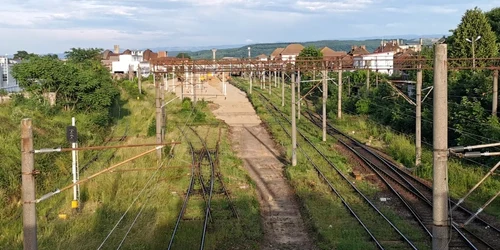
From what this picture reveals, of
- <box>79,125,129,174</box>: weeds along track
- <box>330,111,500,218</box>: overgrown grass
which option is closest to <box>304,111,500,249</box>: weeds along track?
<box>330,111,500,218</box>: overgrown grass

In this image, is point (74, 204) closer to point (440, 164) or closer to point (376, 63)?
point (440, 164)

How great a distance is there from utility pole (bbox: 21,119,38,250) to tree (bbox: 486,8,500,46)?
47.7 metres

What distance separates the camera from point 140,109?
4241 cm

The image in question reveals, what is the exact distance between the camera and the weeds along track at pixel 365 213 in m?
13.1

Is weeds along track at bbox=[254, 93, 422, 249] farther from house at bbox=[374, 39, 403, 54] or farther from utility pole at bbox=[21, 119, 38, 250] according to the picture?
house at bbox=[374, 39, 403, 54]

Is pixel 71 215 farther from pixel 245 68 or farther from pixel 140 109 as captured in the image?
pixel 140 109

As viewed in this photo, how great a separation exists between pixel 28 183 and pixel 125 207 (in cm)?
926

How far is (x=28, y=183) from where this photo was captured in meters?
6.98

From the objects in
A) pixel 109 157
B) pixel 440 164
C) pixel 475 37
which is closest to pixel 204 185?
pixel 109 157

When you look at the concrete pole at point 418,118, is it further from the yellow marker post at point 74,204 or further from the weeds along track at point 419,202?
the yellow marker post at point 74,204

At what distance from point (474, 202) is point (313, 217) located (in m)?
5.34

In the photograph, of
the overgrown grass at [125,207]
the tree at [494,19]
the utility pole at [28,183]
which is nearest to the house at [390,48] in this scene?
the tree at [494,19]

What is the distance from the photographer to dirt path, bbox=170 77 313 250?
14.0 meters

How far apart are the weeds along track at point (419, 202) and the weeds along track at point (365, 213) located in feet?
2.78
